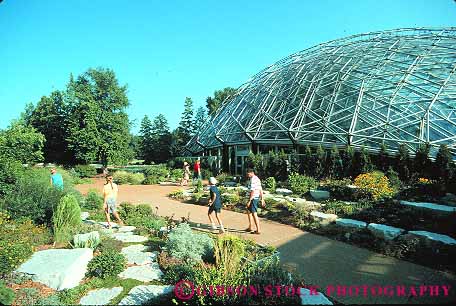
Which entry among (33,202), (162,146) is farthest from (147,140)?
(33,202)

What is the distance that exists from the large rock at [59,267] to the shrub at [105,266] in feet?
0.59

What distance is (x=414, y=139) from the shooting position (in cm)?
1529

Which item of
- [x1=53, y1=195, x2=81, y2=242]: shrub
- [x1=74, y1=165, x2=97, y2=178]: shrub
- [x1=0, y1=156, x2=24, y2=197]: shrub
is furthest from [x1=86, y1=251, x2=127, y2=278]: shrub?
[x1=74, y1=165, x2=97, y2=178]: shrub

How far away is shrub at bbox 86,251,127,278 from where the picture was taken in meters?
5.52

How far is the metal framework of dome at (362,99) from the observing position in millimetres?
16266

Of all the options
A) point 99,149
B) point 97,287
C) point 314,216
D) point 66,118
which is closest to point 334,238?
point 314,216

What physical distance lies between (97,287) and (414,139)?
16.7m

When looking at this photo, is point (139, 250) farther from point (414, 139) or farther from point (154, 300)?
point (414, 139)

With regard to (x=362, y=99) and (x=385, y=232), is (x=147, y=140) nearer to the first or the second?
(x=362, y=99)

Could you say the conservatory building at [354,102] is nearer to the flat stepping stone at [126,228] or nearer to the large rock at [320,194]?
the large rock at [320,194]

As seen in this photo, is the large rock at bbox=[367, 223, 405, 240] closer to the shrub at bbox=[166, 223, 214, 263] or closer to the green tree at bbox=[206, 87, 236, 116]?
the shrub at bbox=[166, 223, 214, 263]

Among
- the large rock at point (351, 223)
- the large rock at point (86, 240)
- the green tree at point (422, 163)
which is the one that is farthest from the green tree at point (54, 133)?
the green tree at point (422, 163)

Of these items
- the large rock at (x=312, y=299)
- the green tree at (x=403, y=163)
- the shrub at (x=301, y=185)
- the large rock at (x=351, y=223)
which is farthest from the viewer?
the shrub at (x=301, y=185)

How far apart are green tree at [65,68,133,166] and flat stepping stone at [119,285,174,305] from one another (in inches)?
1121
